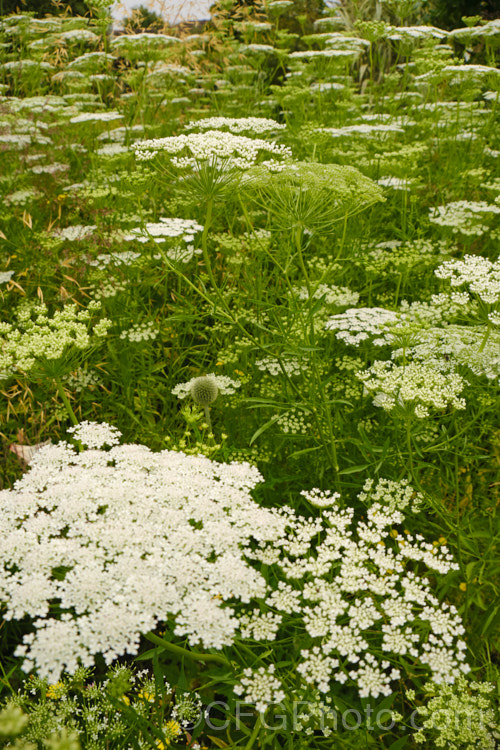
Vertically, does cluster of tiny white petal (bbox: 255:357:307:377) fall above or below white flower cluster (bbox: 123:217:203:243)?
below

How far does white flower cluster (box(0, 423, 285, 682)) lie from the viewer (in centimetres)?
186

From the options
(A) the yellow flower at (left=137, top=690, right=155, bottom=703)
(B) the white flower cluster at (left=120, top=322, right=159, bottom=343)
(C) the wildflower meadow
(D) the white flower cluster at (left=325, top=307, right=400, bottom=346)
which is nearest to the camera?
(C) the wildflower meadow

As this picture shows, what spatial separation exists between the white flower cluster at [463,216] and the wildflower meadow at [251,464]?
1.8 inches

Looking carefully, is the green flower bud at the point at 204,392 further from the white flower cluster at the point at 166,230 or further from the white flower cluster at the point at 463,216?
the white flower cluster at the point at 463,216

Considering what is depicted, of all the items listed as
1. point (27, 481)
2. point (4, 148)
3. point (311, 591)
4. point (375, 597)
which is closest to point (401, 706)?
point (375, 597)

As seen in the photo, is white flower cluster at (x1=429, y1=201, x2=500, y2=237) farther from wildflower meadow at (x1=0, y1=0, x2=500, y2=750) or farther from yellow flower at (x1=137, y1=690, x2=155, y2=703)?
yellow flower at (x1=137, y1=690, x2=155, y2=703)

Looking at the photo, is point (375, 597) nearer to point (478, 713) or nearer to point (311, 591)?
point (478, 713)

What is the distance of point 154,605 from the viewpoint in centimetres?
194

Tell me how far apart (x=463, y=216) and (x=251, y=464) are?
3.29 m

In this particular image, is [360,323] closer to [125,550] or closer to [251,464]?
[251,464]

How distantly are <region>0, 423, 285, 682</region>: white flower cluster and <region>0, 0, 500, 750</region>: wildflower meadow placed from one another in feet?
0.04

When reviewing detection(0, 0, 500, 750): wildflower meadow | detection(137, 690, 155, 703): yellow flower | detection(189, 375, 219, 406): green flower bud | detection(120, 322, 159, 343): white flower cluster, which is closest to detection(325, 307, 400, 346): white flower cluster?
detection(0, 0, 500, 750): wildflower meadow

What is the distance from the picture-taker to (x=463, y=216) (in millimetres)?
5328

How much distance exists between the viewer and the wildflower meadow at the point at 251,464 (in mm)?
2074
